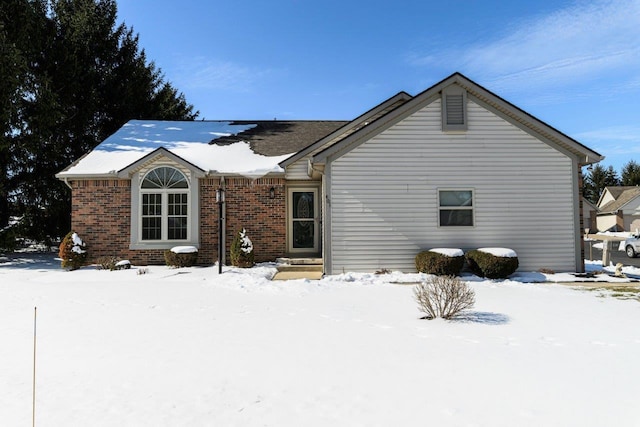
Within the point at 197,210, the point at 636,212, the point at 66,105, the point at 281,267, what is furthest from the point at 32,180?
the point at 636,212

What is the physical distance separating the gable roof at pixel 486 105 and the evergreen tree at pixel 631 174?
179ft

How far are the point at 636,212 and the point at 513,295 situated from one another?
45.1 m

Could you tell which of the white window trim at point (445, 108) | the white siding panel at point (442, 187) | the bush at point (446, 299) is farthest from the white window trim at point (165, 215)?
the bush at point (446, 299)

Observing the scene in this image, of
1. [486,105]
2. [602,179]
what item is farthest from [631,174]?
[486,105]

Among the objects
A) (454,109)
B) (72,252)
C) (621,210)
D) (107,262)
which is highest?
(454,109)

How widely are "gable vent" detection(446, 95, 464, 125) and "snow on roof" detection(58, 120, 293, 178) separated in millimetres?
5849

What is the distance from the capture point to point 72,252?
13.1 metres

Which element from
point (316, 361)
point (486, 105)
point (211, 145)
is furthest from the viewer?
point (211, 145)

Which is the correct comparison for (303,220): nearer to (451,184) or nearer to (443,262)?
(451,184)

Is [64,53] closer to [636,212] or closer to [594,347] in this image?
[594,347]

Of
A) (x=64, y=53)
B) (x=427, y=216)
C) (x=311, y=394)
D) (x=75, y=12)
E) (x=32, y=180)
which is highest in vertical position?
(x=75, y=12)

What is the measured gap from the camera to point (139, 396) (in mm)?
3637

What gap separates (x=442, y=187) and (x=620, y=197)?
4450 cm

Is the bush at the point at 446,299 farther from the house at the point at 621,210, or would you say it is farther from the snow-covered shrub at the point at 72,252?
the house at the point at 621,210
